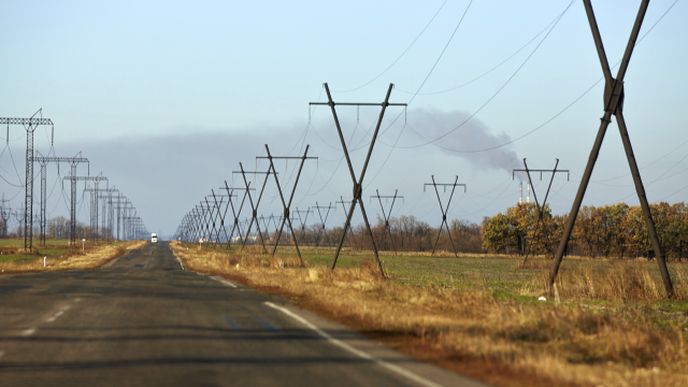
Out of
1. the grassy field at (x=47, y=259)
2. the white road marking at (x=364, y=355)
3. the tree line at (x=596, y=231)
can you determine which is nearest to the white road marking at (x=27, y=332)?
the white road marking at (x=364, y=355)

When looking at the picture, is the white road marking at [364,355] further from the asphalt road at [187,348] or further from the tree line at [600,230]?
the tree line at [600,230]

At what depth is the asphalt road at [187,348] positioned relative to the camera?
10336 millimetres

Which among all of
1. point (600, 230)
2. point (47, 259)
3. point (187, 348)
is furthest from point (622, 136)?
point (600, 230)

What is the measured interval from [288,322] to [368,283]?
11.3 m

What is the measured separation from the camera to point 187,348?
42.8 feet

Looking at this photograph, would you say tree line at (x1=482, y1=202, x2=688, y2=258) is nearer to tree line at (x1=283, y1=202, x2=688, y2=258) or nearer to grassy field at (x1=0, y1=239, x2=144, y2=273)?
tree line at (x1=283, y1=202, x2=688, y2=258)

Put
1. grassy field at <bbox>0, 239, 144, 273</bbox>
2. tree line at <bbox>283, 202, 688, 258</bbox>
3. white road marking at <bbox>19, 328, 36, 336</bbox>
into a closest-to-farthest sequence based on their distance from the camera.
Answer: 1. white road marking at <bbox>19, 328, 36, 336</bbox>
2. grassy field at <bbox>0, 239, 144, 273</bbox>
3. tree line at <bbox>283, 202, 688, 258</bbox>

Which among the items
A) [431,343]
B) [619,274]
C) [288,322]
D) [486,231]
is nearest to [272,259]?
[619,274]

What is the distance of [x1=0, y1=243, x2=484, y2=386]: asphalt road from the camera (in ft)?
33.9

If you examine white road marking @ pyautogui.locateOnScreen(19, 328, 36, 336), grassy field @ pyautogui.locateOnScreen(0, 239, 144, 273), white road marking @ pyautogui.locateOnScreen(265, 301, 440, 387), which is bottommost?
white road marking @ pyautogui.locateOnScreen(265, 301, 440, 387)

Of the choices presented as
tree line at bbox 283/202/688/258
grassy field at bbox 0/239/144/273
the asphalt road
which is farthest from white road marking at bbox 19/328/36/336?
tree line at bbox 283/202/688/258

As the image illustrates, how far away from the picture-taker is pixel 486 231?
137625 millimetres

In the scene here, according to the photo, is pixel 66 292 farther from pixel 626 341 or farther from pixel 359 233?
pixel 359 233

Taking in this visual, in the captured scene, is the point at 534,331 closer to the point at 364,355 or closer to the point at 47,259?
the point at 364,355
